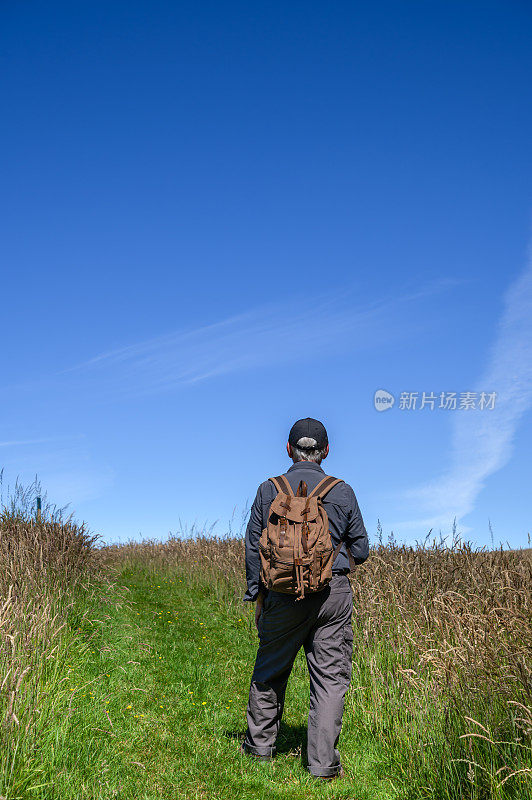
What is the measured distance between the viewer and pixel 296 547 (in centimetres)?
473

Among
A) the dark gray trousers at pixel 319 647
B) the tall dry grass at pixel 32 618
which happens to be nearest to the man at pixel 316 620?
the dark gray trousers at pixel 319 647

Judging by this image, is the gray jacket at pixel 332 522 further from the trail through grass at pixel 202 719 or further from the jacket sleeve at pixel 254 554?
the trail through grass at pixel 202 719

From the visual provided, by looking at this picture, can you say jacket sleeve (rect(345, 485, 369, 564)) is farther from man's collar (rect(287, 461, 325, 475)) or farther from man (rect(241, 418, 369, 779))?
man's collar (rect(287, 461, 325, 475))

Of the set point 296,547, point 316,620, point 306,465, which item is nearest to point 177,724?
point 316,620

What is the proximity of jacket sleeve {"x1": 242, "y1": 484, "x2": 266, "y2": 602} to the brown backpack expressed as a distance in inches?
7.3

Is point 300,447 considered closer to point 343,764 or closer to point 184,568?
point 343,764

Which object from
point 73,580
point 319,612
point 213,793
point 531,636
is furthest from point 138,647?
point 531,636

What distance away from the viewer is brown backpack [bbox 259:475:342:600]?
4734 millimetres

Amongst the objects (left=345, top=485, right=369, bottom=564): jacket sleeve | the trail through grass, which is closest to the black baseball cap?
(left=345, top=485, right=369, bottom=564): jacket sleeve

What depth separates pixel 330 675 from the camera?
508 centimetres

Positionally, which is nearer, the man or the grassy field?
the grassy field

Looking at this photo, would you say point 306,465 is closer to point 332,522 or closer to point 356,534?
point 332,522

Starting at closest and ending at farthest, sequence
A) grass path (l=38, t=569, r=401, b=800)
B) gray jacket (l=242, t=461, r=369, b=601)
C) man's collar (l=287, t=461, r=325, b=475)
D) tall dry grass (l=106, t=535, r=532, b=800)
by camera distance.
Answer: tall dry grass (l=106, t=535, r=532, b=800), grass path (l=38, t=569, r=401, b=800), gray jacket (l=242, t=461, r=369, b=601), man's collar (l=287, t=461, r=325, b=475)

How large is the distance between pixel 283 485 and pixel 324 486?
0.33 metres
